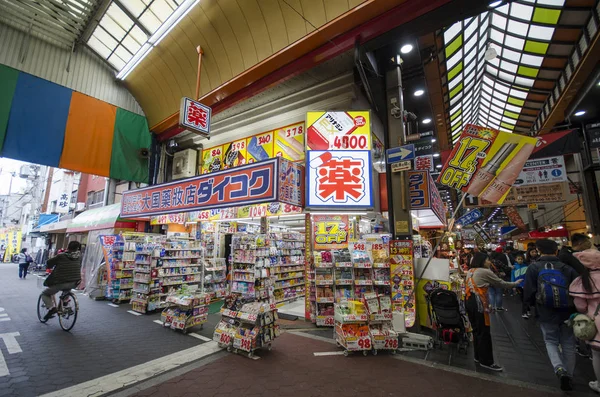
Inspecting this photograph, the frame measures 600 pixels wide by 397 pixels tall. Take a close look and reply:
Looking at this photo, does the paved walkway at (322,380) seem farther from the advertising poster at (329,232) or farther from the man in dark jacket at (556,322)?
the advertising poster at (329,232)

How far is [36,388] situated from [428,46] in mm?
10606

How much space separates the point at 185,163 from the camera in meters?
11.3

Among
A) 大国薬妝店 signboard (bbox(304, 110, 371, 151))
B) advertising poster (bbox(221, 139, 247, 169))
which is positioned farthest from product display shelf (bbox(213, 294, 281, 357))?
advertising poster (bbox(221, 139, 247, 169))

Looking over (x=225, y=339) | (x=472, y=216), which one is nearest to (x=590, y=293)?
(x=225, y=339)

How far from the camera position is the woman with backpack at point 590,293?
3.39 meters

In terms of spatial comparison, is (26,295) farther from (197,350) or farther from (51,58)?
(197,350)

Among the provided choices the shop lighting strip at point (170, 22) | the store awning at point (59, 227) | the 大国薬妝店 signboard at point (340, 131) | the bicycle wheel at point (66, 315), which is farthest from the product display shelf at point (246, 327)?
the store awning at point (59, 227)

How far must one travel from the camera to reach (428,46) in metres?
7.56

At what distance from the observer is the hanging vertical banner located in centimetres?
2224

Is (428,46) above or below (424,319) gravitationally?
above

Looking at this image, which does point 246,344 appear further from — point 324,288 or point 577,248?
point 577,248

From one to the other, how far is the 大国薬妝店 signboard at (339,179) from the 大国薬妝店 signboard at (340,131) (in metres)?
0.64

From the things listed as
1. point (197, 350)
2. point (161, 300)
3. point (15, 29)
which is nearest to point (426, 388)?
point (197, 350)

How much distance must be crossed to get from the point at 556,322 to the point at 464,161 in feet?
9.85
